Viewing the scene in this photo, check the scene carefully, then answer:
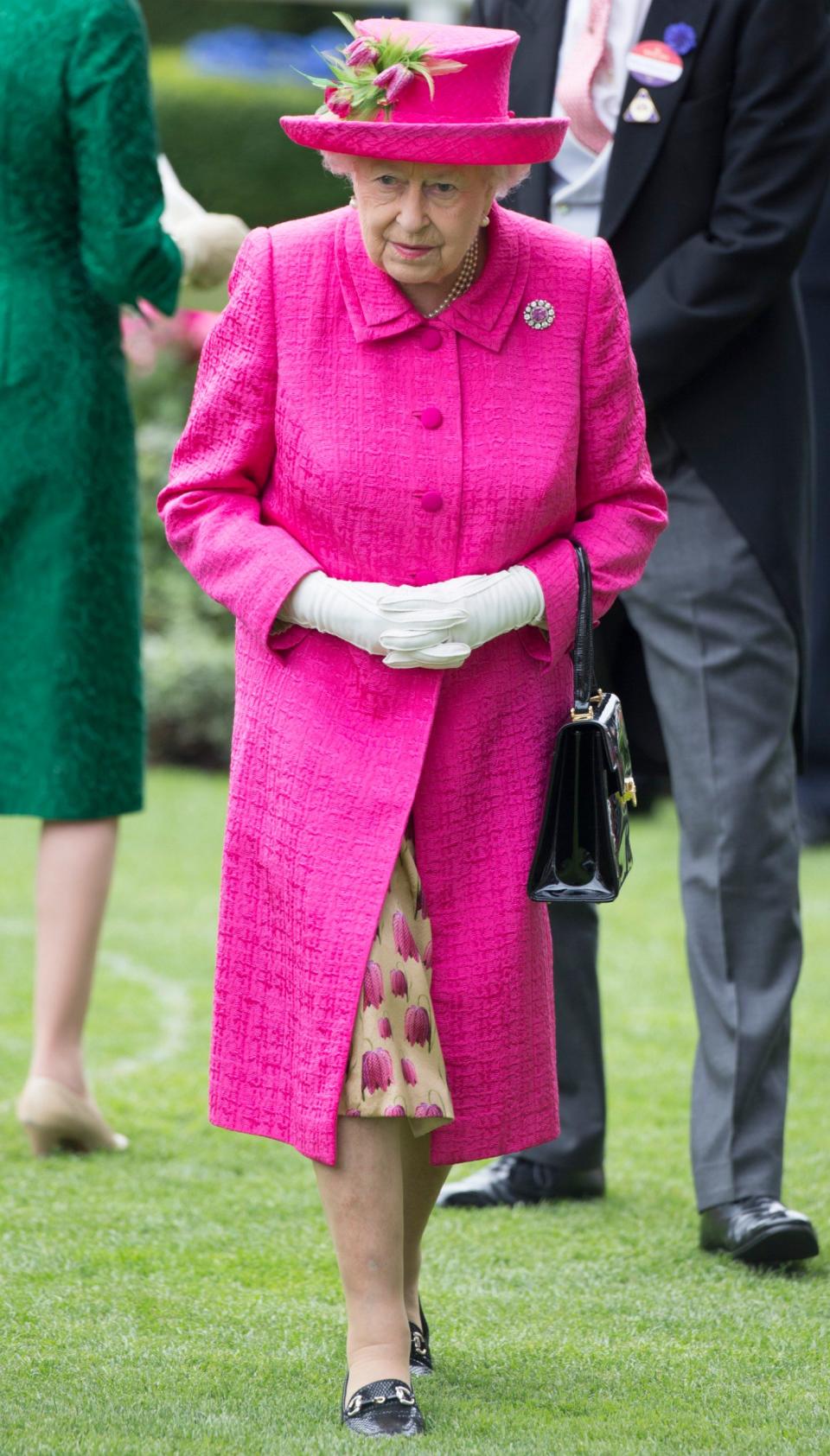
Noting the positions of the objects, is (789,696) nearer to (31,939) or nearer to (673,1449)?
(673,1449)

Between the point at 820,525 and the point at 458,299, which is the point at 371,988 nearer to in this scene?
the point at 458,299

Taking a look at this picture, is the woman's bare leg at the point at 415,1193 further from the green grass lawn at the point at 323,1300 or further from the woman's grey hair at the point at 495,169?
the woman's grey hair at the point at 495,169

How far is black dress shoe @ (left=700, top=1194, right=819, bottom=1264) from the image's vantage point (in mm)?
3613

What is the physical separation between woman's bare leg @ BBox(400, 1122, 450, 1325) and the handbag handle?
2.04 feet

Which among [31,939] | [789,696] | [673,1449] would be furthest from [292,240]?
[31,939]

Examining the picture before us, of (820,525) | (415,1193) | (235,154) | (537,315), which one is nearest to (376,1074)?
(415,1193)

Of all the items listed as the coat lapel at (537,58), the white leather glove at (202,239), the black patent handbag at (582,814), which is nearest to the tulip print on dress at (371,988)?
the black patent handbag at (582,814)

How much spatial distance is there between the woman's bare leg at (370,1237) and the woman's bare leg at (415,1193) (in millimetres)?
159

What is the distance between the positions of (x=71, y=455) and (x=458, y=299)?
150cm

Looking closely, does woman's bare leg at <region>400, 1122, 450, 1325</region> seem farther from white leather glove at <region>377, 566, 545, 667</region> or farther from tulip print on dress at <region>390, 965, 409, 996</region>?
white leather glove at <region>377, 566, 545, 667</region>

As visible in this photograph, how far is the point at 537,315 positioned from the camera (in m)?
2.95

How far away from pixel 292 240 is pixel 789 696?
137 centimetres

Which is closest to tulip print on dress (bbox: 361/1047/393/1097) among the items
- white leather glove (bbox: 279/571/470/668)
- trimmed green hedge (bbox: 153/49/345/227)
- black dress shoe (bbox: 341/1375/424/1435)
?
A: black dress shoe (bbox: 341/1375/424/1435)

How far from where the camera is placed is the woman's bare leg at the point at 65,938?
430 centimetres
